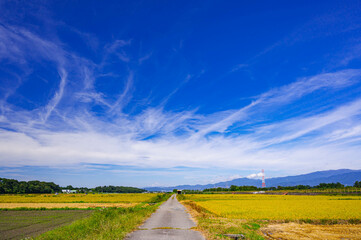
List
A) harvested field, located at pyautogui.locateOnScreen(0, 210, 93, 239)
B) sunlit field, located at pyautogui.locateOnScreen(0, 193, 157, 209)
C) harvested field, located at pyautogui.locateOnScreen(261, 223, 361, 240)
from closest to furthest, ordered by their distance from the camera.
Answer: harvested field, located at pyautogui.locateOnScreen(261, 223, 361, 240)
harvested field, located at pyautogui.locateOnScreen(0, 210, 93, 239)
sunlit field, located at pyautogui.locateOnScreen(0, 193, 157, 209)

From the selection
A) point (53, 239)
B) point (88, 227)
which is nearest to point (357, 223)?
point (88, 227)

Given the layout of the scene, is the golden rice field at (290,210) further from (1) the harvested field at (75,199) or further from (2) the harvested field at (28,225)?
(1) the harvested field at (75,199)

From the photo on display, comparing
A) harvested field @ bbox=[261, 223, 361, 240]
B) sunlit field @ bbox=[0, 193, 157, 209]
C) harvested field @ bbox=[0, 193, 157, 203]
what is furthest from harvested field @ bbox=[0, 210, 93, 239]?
harvested field @ bbox=[0, 193, 157, 203]

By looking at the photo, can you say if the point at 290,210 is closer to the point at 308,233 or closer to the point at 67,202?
the point at 308,233

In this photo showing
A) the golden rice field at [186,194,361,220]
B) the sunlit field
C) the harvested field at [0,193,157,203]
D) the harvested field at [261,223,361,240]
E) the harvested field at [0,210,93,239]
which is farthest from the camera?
the harvested field at [0,193,157,203]

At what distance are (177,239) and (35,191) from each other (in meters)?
206

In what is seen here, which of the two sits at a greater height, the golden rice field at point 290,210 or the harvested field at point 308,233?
the harvested field at point 308,233

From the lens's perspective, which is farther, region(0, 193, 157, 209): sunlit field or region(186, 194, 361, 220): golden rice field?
region(0, 193, 157, 209): sunlit field

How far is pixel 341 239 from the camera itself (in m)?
15.7

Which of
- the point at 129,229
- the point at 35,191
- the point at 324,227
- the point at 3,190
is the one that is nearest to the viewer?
the point at 129,229

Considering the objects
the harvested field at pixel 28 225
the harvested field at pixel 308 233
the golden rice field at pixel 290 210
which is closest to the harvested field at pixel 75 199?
the golden rice field at pixel 290 210

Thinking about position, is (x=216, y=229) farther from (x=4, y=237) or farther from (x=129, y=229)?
(x=4, y=237)

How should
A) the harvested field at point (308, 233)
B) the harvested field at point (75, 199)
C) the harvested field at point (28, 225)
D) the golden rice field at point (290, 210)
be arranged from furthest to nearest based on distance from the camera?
the harvested field at point (75, 199)
the golden rice field at point (290, 210)
the harvested field at point (28, 225)
the harvested field at point (308, 233)

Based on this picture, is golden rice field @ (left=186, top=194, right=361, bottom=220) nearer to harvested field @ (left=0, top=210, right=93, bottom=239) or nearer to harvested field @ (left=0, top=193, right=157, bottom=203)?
harvested field @ (left=0, top=210, right=93, bottom=239)
